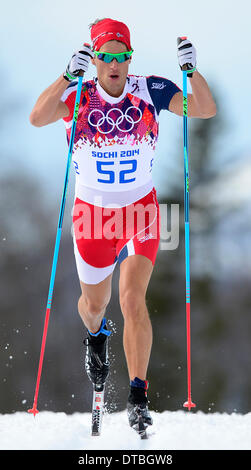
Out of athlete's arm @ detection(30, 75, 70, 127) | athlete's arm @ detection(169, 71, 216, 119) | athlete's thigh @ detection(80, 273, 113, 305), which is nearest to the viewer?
athlete's arm @ detection(30, 75, 70, 127)

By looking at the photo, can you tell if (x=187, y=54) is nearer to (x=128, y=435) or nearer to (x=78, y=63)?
(x=78, y=63)

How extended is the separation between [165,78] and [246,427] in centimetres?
292

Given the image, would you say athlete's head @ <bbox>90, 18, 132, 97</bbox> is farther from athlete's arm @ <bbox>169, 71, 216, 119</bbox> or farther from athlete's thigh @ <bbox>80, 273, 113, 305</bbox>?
athlete's thigh @ <bbox>80, 273, 113, 305</bbox>

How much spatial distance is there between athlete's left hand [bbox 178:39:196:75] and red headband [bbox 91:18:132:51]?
0.38 meters

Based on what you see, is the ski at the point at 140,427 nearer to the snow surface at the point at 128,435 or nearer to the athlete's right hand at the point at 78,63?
the snow surface at the point at 128,435

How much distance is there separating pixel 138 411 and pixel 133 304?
27.6 inches

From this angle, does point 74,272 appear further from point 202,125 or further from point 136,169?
point 136,169

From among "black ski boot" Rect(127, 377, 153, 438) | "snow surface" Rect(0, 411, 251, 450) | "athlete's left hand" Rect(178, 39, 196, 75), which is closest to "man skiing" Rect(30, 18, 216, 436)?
"athlete's left hand" Rect(178, 39, 196, 75)

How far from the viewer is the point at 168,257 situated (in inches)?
642

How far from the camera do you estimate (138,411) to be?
378 centimetres

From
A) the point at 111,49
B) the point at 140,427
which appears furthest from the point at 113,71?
the point at 140,427

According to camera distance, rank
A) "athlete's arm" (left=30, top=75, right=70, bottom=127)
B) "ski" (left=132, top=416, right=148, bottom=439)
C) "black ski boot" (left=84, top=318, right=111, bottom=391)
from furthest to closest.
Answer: "black ski boot" (left=84, top=318, right=111, bottom=391) → "athlete's arm" (left=30, top=75, right=70, bottom=127) → "ski" (left=132, top=416, right=148, bottom=439)

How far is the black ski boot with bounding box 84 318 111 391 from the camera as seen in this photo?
4.49 m
